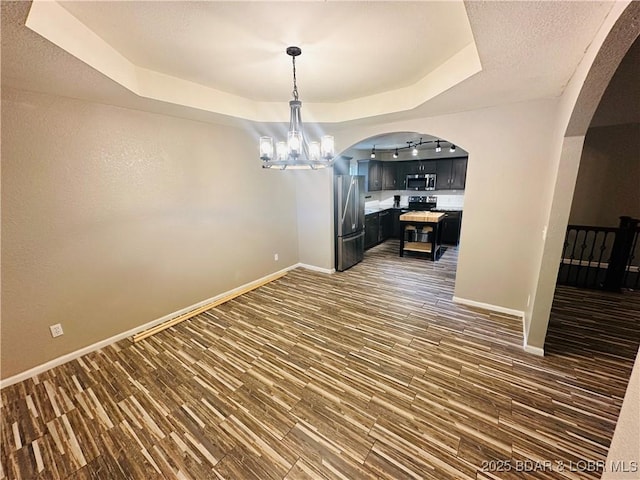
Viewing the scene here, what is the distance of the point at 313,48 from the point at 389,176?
584 cm

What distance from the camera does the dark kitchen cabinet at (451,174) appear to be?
21.6ft

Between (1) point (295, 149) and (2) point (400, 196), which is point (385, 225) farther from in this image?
(1) point (295, 149)

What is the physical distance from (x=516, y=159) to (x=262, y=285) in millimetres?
3969

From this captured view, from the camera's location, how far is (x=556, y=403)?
199 centimetres

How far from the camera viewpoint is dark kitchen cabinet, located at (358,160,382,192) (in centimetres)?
682

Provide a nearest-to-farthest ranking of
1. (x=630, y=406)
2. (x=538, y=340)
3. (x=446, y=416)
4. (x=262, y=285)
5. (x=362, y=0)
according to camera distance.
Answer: (x=630, y=406) < (x=362, y=0) < (x=446, y=416) < (x=538, y=340) < (x=262, y=285)

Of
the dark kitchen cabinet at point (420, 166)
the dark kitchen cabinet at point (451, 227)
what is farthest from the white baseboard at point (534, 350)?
the dark kitchen cabinet at point (420, 166)

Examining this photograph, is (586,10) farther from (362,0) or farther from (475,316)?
(475,316)

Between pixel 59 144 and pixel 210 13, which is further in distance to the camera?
pixel 59 144

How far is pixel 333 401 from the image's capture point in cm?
205

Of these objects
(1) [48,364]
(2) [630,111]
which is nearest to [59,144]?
(1) [48,364]

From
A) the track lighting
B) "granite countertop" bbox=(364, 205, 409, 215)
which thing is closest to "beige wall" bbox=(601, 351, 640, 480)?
"granite countertop" bbox=(364, 205, 409, 215)

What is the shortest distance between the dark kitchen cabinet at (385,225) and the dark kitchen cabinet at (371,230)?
0.52 ft

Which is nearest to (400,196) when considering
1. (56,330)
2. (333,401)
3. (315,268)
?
(315,268)
